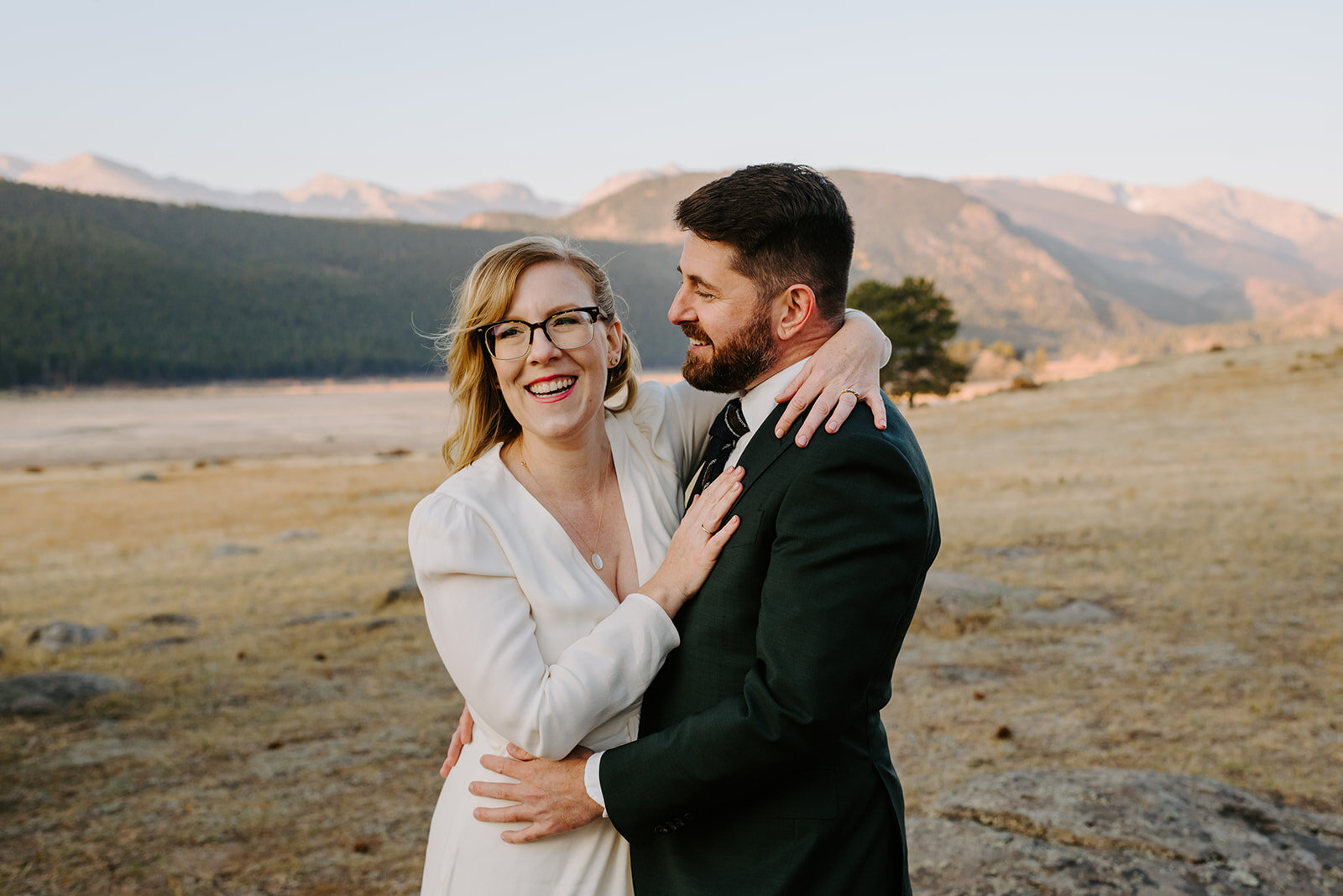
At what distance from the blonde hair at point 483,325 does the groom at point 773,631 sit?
15.7 inches

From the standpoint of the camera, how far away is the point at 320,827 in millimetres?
5754

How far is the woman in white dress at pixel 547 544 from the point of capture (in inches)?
85.8

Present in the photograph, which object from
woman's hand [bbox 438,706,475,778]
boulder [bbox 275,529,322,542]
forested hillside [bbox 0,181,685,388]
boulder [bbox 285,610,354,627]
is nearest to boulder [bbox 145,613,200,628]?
boulder [bbox 285,610,354,627]

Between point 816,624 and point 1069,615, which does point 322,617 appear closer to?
point 1069,615

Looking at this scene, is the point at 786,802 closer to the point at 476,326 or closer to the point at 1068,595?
the point at 476,326

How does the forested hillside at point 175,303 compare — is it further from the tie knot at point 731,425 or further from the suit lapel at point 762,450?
the suit lapel at point 762,450

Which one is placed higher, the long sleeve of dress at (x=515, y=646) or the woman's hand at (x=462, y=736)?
the long sleeve of dress at (x=515, y=646)

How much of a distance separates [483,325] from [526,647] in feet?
2.82

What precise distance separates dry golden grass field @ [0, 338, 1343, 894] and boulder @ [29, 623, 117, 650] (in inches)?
8.8

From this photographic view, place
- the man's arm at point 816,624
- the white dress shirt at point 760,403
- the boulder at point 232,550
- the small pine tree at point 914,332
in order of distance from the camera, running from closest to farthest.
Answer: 1. the man's arm at point 816,624
2. the white dress shirt at point 760,403
3. the boulder at point 232,550
4. the small pine tree at point 914,332

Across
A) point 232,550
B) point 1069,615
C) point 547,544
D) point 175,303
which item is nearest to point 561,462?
point 547,544

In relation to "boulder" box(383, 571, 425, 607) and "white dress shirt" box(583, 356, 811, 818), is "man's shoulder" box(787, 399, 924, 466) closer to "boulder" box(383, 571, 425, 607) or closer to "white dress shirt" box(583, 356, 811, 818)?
"white dress shirt" box(583, 356, 811, 818)

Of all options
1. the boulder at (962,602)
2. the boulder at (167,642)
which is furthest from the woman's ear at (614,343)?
the boulder at (167,642)

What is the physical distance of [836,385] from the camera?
2.21m
